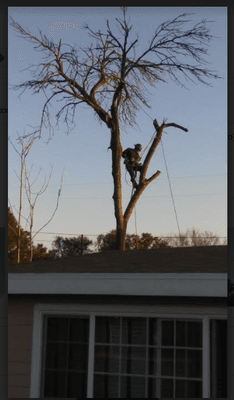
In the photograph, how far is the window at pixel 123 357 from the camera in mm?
3803

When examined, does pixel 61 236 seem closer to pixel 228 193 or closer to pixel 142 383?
pixel 142 383

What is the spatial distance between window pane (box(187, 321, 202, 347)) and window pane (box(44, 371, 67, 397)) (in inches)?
40.5

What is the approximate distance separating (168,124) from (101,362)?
6.28 meters

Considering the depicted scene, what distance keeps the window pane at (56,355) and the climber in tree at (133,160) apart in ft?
18.4

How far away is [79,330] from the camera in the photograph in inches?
159

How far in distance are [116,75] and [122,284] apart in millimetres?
6769

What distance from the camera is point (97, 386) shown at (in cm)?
394

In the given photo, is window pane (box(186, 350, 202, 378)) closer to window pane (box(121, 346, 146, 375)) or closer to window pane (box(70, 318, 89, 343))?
window pane (box(121, 346, 146, 375))

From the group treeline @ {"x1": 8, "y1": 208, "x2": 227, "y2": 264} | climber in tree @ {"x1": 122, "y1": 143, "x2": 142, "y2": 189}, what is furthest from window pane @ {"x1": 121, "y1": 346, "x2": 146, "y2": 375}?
treeline @ {"x1": 8, "y1": 208, "x2": 227, "y2": 264}

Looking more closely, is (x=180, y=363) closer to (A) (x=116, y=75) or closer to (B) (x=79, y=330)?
(B) (x=79, y=330)

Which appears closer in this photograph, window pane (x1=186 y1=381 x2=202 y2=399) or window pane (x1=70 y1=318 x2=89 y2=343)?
window pane (x1=186 y1=381 x2=202 y2=399)

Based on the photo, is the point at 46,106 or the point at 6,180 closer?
the point at 6,180

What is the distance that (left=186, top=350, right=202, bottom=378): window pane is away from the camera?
3.77m

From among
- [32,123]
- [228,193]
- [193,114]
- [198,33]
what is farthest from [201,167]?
[228,193]
